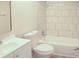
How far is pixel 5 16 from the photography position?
2039 millimetres

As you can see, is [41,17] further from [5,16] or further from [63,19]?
[5,16]

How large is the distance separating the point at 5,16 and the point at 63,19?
5.83ft

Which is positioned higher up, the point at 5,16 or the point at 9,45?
the point at 5,16

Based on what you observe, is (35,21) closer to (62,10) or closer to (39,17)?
(39,17)

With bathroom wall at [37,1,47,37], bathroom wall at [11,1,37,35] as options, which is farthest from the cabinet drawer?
bathroom wall at [11,1,37,35]

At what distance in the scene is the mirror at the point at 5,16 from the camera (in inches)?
77.2

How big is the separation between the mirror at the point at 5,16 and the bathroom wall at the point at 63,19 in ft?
4.75

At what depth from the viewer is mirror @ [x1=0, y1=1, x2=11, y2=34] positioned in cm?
196

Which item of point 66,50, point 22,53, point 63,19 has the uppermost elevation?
point 63,19

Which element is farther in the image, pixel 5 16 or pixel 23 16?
pixel 23 16

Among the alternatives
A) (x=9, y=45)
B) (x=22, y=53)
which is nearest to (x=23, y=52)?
(x=22, y=53)

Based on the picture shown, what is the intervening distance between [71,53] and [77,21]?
83cm

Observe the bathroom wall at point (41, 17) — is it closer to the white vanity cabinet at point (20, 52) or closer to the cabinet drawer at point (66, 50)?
the cabinet drawer at point (66, 50)

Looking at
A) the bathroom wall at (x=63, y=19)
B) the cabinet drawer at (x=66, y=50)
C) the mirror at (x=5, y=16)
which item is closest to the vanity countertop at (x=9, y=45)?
the mirror at (x=5, y=16)
